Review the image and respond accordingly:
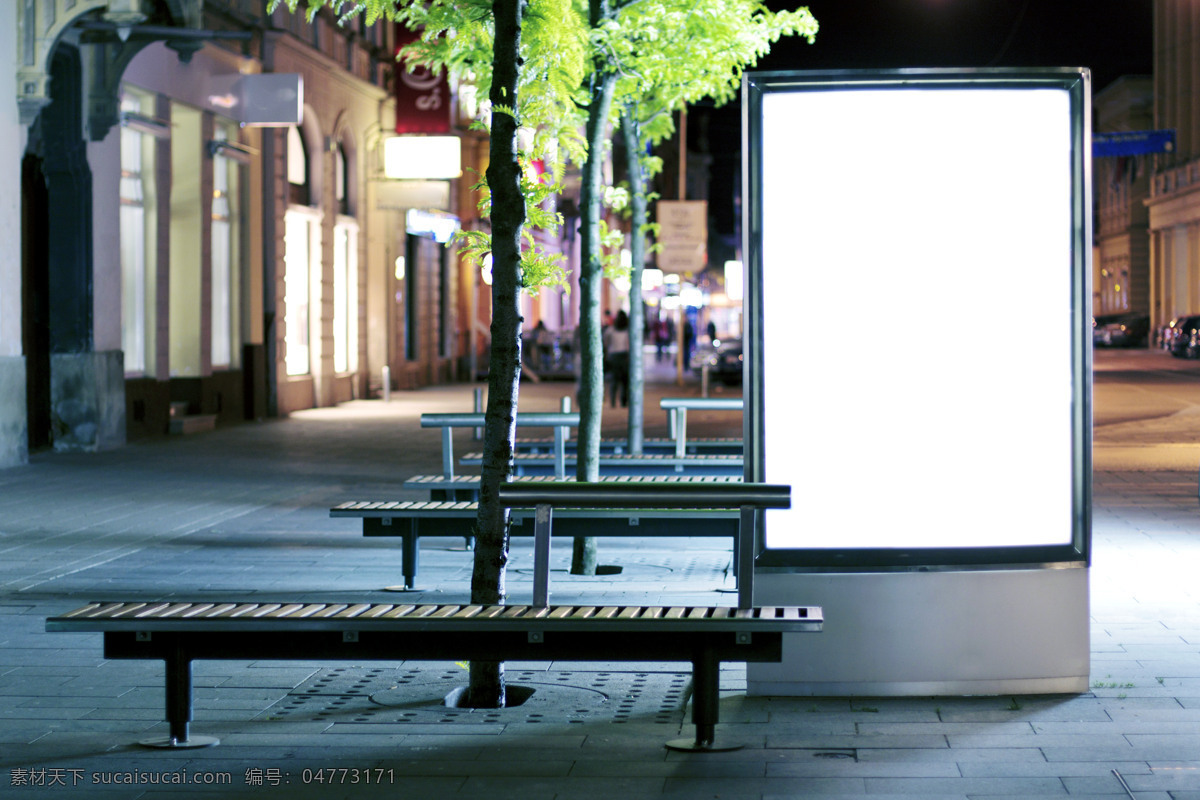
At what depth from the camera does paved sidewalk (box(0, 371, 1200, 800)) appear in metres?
5.23

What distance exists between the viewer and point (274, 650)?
5.72m

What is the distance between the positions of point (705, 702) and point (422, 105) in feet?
96.1

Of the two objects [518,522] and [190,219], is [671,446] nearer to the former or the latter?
[518,522]

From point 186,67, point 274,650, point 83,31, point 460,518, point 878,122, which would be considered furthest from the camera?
point 186,67

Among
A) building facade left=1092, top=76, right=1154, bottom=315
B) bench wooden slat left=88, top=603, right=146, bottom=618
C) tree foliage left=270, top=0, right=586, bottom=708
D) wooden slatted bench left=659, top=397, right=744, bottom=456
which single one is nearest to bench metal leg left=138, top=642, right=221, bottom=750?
bench wooden slat left=88, top=603, right=146, bottom=618

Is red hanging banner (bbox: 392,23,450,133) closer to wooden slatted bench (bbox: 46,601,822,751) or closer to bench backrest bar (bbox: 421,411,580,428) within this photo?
bench backrest bar (bbox: 421,411,580,428)

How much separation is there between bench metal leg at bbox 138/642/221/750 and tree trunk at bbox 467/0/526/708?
1191 mm

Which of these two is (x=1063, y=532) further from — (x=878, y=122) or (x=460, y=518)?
(x=460, y=518)

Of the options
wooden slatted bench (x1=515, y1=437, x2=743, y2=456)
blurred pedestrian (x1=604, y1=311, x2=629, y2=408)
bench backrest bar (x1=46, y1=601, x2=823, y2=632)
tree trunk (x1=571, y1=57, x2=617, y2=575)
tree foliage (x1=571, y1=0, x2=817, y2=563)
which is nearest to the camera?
bench backrest bar (x1=46, y1=601, x2=823, y2=632)

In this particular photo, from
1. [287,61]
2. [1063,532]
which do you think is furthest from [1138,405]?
[1063,532]

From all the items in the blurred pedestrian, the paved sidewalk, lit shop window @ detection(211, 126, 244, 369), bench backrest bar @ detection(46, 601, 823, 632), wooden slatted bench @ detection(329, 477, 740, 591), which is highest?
lit shop window @ detection(211, 126, 244, 369)

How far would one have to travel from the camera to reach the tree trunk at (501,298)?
6520mm

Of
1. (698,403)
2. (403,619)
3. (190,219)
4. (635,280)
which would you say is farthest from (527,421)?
(190,219)

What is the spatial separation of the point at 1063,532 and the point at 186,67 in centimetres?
1896
